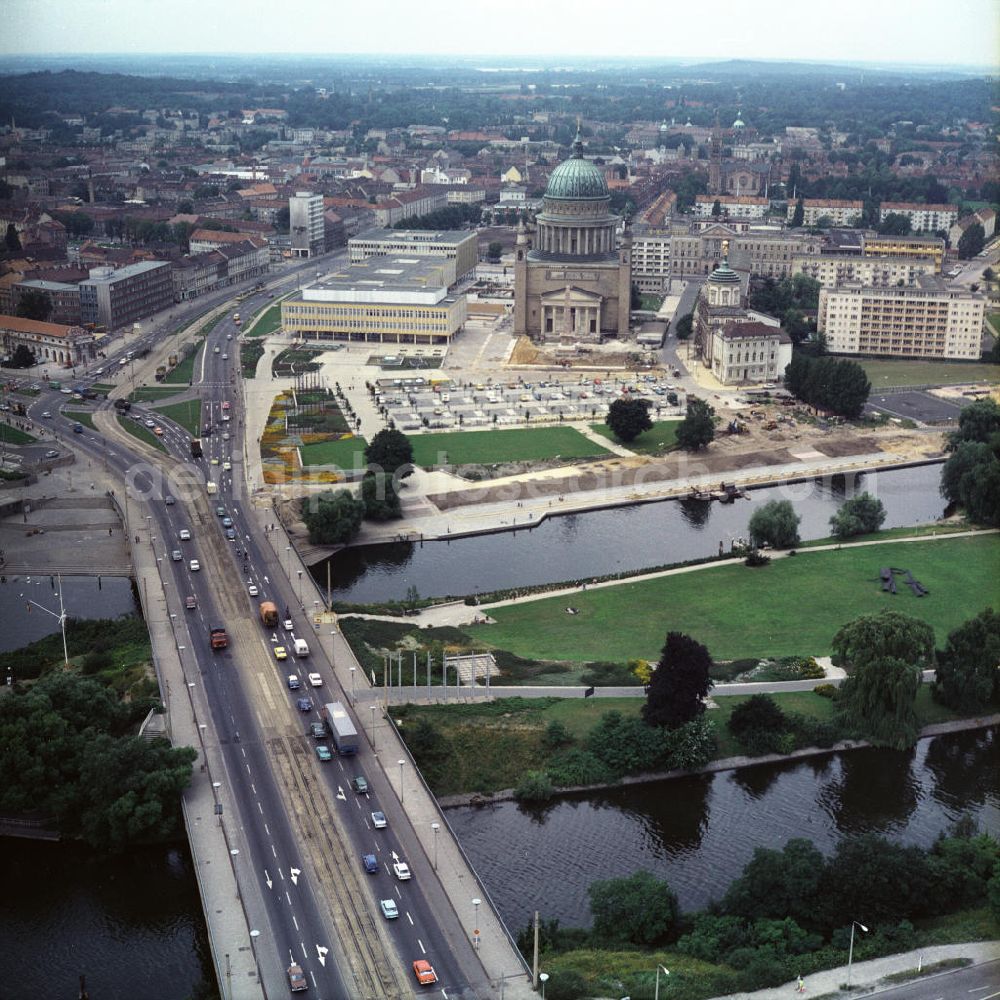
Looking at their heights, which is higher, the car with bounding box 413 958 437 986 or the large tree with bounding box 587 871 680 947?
the car with bounding box 413 958 437 986

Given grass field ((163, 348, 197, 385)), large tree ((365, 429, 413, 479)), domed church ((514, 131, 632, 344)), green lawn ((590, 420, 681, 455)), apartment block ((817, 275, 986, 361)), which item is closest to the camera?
large tree ((365, 429, 413, 479))

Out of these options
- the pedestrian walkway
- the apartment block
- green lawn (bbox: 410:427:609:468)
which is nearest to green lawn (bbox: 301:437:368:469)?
green lawn (bbox: 410:427:609:468)

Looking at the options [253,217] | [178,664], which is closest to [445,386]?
[178,664]

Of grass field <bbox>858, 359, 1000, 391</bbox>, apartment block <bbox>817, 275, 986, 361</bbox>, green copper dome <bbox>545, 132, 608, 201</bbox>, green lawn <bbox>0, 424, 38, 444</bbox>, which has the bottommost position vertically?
green lawn <bbox>0, 424, 38, 444</bbox>

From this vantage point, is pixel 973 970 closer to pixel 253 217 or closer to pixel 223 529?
pixel 223 529

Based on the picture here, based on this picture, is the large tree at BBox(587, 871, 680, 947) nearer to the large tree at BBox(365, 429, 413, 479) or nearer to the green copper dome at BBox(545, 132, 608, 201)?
the large tree at BBox(365, 429, 413, 479)

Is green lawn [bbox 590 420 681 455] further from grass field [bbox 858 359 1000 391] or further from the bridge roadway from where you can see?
the bridge roadway

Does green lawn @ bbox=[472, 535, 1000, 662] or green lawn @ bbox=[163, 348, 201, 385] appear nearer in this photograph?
green lawn @ bbox=[472, 535, 1000, 662]

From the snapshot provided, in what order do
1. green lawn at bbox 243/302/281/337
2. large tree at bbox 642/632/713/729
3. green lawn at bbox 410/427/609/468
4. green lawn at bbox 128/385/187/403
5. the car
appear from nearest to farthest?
the car < large tree at bbox 642/632/713/729 < green lawn at bbox 410/427/609/468 < green lawn at bbox 128/385/187/403 < green lawn at bbox 243/302/281/337
